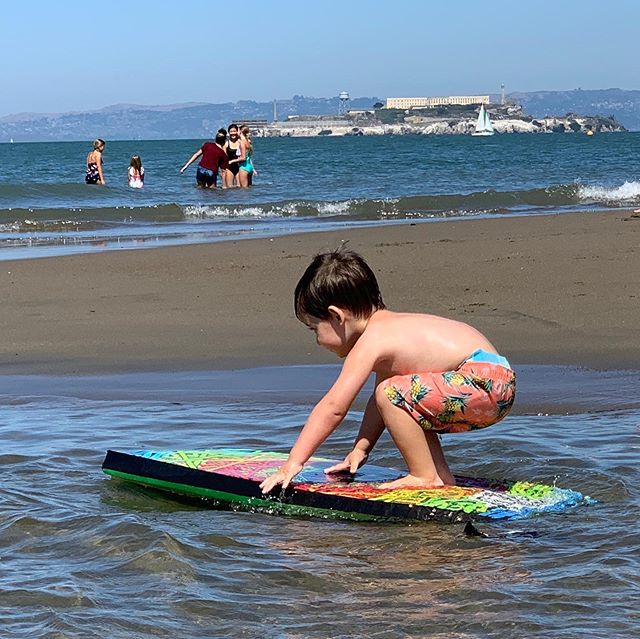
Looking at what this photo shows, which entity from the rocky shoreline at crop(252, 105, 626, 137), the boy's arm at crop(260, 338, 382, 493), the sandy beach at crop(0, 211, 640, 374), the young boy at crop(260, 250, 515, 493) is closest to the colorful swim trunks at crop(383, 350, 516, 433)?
the young boy at crop(260, 250, 515, 493)

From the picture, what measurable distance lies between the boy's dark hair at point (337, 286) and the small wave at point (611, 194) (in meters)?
15.8

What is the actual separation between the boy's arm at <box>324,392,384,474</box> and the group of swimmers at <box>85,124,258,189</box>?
54.7ft

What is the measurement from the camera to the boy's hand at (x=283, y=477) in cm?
416

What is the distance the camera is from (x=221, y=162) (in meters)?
21.9

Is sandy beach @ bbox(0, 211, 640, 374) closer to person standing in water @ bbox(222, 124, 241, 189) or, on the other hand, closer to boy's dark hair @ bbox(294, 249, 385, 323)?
boy's dark hair @ bbox(294, 249, 385, 323)

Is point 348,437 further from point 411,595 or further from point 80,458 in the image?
point 411,595

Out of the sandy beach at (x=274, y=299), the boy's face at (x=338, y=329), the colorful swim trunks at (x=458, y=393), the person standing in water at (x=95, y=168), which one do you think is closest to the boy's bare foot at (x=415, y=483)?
the colorful swim trunks at (x=458, y=393)

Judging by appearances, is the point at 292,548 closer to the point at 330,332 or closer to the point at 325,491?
the point at 325,491

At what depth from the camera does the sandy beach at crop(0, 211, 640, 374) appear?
23.1ft

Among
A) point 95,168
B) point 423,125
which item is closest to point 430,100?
point 423,125

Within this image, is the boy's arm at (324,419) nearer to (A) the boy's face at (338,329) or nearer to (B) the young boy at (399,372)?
(B) the young boy at (399,372)

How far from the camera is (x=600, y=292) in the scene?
833 cm

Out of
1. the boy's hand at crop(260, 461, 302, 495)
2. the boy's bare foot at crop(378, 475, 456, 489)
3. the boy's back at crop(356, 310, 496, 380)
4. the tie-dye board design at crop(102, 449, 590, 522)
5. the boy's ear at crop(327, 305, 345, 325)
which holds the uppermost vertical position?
the boy's ear at crop(327, 305, 345, 325)

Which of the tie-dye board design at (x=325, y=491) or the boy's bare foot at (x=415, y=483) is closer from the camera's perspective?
the tie-dye board design at (x=325, y=491)
